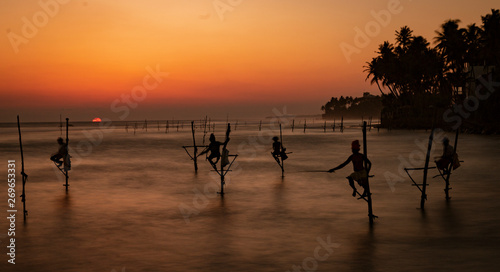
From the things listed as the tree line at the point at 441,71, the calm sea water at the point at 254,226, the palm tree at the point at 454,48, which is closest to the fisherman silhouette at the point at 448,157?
the calm sea water at the point at 254,226

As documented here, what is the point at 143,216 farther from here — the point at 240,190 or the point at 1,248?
the point at 240,190

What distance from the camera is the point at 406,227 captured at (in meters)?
13.0

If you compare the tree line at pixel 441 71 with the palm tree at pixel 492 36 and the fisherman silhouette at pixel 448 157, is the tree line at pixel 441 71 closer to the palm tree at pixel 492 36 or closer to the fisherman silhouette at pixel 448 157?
the palm tree at pixel 492 36

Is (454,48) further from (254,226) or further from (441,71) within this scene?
(254,226)

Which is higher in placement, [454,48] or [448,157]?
[454,48]

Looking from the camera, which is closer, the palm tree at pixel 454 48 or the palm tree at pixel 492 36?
the palm tree at pixel 492 36

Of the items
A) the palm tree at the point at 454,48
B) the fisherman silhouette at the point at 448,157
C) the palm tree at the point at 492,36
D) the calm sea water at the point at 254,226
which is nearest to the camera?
the calm sea water at the point at 254,226

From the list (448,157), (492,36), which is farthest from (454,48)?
(448,157)

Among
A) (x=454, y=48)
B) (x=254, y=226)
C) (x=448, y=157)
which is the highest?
(x=454, y=48)

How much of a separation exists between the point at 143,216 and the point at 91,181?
1003cm

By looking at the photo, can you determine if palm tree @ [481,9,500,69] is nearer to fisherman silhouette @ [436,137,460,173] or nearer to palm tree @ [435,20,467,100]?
palm tree @ [435,20,467,100]

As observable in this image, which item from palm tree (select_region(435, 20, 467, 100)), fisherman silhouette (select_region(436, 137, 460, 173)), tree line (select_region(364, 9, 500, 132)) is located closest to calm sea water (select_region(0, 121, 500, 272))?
fisherman silhouette (select_region(436, 137, 460, 173))

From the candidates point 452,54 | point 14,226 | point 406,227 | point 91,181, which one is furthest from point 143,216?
point 452,54

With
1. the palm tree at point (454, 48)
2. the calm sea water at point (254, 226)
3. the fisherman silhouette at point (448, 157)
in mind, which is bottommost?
the calm sea water at point (254, 226)
